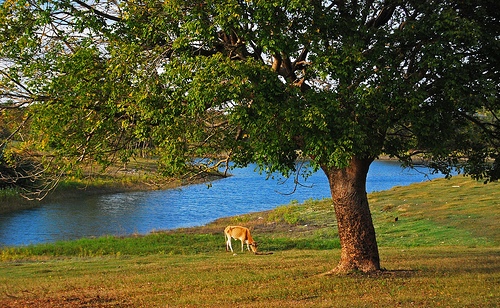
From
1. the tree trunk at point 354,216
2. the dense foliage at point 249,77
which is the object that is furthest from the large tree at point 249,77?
the tree trunk at point 354,216

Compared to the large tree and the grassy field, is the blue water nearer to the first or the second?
the grassy field

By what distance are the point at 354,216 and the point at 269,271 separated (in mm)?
3383

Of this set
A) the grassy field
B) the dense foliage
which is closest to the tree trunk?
the grassy field

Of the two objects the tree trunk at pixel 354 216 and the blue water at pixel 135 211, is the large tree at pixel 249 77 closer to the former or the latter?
the tree trunk at pixel 354 216

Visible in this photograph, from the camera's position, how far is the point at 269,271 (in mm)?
16219

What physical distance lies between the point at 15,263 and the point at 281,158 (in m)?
13.1

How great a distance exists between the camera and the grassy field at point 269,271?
475 inches

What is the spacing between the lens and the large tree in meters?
11.1

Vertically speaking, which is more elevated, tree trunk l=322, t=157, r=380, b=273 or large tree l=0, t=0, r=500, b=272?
large tree l=0, t=0, r=500, b=272

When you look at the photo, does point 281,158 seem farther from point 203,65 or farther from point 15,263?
point 15,263

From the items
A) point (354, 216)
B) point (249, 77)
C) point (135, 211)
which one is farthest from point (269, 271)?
point (135, 211)

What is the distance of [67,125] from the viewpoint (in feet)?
41.7

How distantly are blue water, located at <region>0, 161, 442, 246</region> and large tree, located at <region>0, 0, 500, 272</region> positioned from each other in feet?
50.1

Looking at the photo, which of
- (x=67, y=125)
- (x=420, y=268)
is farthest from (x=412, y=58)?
(x=67, y=125)
